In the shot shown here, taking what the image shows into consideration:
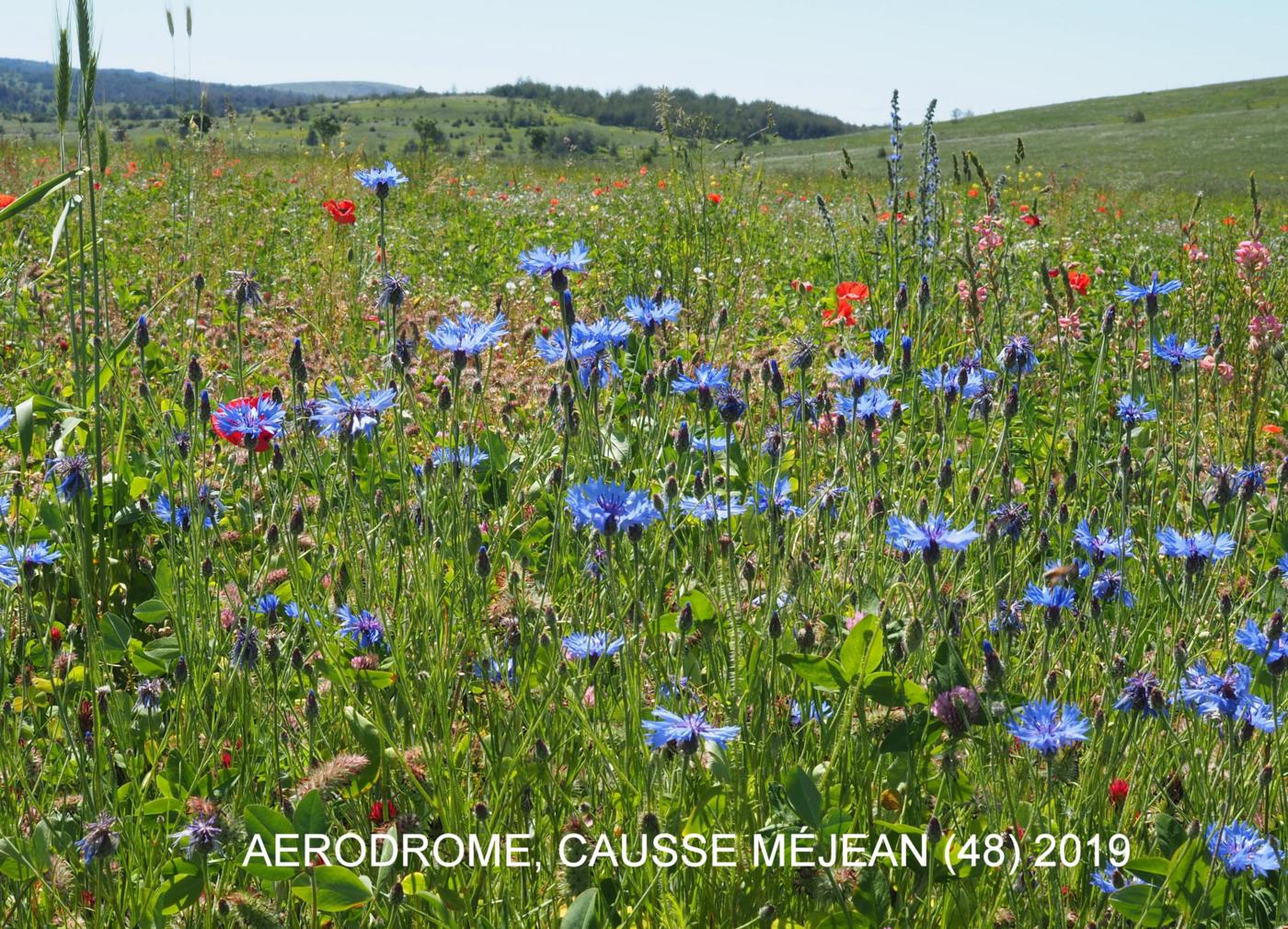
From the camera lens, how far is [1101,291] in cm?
468

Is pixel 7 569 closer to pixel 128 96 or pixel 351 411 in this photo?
pixel 351 411

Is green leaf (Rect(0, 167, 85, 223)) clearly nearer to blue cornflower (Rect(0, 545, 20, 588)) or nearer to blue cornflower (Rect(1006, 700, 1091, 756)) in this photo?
blue cornflower (Rect(0, 545, 20, 588))

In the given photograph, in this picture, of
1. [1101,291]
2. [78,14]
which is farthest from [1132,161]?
[78,14]

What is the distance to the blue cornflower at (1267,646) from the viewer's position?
1.13 metres

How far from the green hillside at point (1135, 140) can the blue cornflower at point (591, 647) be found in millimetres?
12112

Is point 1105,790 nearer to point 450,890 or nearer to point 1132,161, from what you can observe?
point 450,890

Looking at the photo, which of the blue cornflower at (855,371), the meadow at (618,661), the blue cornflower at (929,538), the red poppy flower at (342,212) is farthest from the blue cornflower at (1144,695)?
the red poppy flower at (342,212)

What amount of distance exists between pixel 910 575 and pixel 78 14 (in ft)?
4.56

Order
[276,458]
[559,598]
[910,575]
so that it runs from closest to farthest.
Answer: [910,575] → [276,458] → [559,598]

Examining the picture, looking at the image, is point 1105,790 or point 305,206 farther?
point 305,206

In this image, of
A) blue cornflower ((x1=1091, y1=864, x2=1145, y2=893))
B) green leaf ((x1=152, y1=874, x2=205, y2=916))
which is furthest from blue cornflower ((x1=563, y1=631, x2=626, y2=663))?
blue cornflower ((x1=1091, y1=864, x2=1145, y2=893))

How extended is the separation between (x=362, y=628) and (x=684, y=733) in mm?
607

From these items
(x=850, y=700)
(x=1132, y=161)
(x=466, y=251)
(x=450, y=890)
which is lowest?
(x=450, y=890)

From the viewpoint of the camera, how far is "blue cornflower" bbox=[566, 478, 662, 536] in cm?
126
